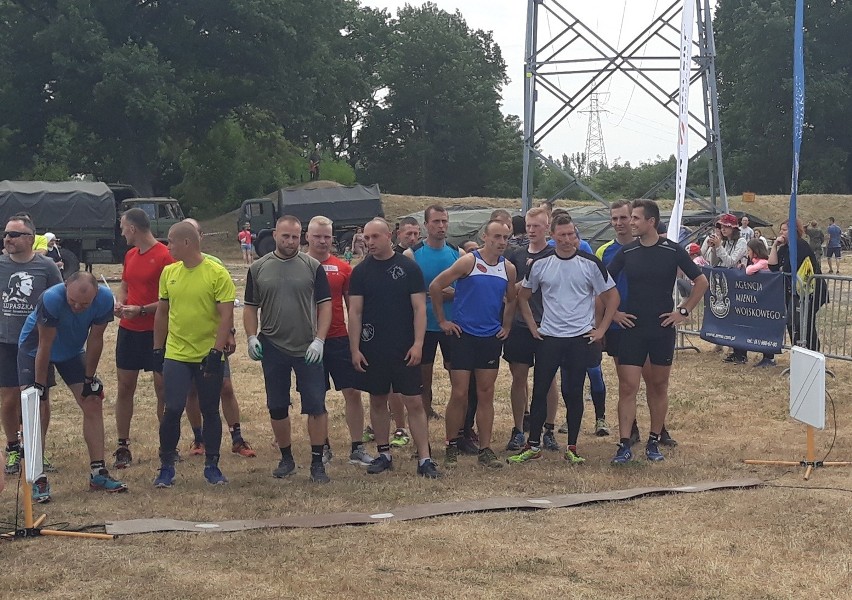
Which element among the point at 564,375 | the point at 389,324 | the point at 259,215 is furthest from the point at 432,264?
the point at 259,215

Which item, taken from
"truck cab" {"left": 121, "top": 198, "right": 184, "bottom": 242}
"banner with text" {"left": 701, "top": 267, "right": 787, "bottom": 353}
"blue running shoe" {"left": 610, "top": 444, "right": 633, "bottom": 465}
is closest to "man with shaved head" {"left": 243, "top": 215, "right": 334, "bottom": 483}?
"blue running shoe" {"left": 610, "top": 444, "right": 633, "bottom": 465}

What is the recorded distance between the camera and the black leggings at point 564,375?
314 inches

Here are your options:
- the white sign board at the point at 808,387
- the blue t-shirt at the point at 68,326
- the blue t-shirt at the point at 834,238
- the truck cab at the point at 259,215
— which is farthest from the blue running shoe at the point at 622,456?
the truck cab at the point at 259,215

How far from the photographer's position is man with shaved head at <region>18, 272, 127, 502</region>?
687 centimetres

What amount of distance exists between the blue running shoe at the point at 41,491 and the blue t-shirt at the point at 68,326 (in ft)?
2.53

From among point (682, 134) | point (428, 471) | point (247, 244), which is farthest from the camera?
point (247, 244)

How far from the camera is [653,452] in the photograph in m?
8.16

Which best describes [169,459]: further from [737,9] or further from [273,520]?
[737,9]

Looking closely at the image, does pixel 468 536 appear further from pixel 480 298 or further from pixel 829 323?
pixel 829 323

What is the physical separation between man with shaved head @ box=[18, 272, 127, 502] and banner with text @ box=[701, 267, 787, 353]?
26.8 feet

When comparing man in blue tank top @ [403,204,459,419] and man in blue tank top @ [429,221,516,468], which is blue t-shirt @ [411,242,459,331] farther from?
man in blue tank top @ [429,221,516,468]

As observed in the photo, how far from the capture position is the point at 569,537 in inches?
233

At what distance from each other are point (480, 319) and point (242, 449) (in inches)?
85.3

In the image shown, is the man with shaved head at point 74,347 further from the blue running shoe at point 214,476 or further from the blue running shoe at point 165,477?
the blue running shoe at point 214,476
